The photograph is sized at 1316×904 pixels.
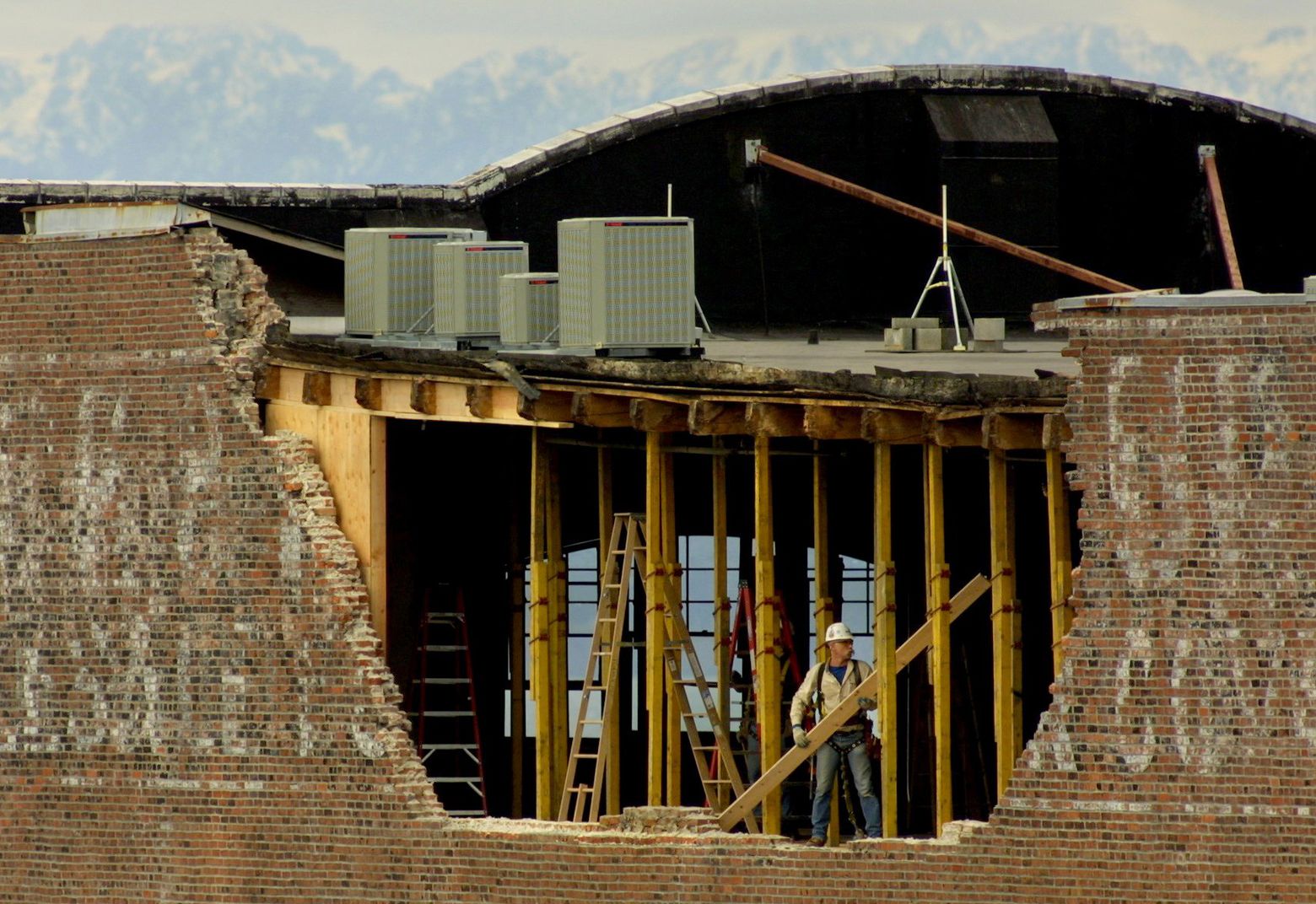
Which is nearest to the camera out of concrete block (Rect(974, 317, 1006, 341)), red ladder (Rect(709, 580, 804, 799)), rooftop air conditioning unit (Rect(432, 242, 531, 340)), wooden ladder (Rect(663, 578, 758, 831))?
wooden ladder (Rect(663, 578, 758, 831))

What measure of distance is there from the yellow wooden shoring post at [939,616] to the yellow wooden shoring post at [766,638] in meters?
1.14

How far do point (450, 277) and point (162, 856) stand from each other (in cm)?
501

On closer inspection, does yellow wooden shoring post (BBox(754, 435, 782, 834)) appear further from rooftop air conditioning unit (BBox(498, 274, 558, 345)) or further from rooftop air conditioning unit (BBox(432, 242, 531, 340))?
rooftop air conditioning unit (BBox(432, 242, 531, 340))

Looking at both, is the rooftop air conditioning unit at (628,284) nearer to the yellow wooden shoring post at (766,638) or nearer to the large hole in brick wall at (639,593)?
Result: the large hole in brick wall at (639,593)

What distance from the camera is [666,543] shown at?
18.8 meters

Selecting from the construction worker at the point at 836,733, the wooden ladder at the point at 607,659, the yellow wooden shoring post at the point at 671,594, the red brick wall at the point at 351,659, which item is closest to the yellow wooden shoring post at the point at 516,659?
the wooden ladder at the point at 607,659

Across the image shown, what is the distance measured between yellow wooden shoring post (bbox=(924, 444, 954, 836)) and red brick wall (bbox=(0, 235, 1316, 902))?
0.90 m

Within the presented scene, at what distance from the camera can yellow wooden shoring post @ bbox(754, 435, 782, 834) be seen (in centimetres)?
1789

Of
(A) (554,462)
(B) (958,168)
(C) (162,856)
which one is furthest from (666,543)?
Answer: (B) (958,168)

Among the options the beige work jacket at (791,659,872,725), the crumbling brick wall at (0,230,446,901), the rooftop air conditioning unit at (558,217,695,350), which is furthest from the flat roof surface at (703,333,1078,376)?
the crumbling brick wall at (0,230,446,901)

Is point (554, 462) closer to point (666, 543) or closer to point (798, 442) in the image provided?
point (666, 543)

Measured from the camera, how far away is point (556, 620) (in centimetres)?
1934

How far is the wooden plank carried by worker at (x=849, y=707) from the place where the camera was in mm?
17609

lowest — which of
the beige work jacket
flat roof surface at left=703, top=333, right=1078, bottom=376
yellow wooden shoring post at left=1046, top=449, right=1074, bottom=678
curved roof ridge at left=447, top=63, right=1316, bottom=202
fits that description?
the beige work jacket
